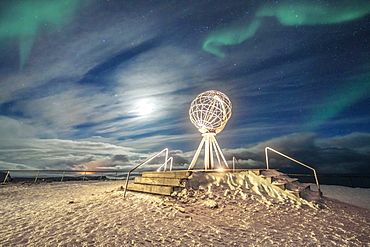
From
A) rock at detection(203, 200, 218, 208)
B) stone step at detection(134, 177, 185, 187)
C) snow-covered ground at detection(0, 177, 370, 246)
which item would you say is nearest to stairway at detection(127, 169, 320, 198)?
stone step at detection(134, 177, 185, 187)

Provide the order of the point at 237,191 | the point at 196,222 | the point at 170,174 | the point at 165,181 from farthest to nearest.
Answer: the point at 170,174
the point at 165,181
the point at 237,191
the point at 196,222

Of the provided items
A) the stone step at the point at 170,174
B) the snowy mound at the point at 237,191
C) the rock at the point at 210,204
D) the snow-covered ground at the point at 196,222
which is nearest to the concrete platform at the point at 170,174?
the stone step at the point at 170,174

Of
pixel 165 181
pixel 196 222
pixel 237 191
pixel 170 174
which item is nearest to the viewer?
pixel 196 222

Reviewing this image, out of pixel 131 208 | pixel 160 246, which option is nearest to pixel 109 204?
pixel 131 208

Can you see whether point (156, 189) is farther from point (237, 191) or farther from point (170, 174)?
point (237, 191)

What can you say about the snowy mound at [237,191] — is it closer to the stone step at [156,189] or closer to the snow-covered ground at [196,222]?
the snow-covered ground at [196,222]

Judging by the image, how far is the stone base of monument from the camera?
7.23 m

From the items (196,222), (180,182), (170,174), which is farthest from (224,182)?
(196,222)

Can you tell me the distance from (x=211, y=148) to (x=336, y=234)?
7.79m

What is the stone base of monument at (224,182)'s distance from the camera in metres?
7.23

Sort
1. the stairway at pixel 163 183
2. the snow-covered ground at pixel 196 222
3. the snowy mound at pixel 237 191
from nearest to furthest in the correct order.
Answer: the snow-covered ground at pixel 196 222 → the snowy mound at pixel 237 191 → the stairway at pixel 163 183

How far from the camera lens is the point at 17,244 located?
340 cm

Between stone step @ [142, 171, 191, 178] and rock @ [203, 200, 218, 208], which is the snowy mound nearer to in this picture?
rock @ [203, 200, 218, 208]

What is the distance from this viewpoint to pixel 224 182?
769 centimetres
